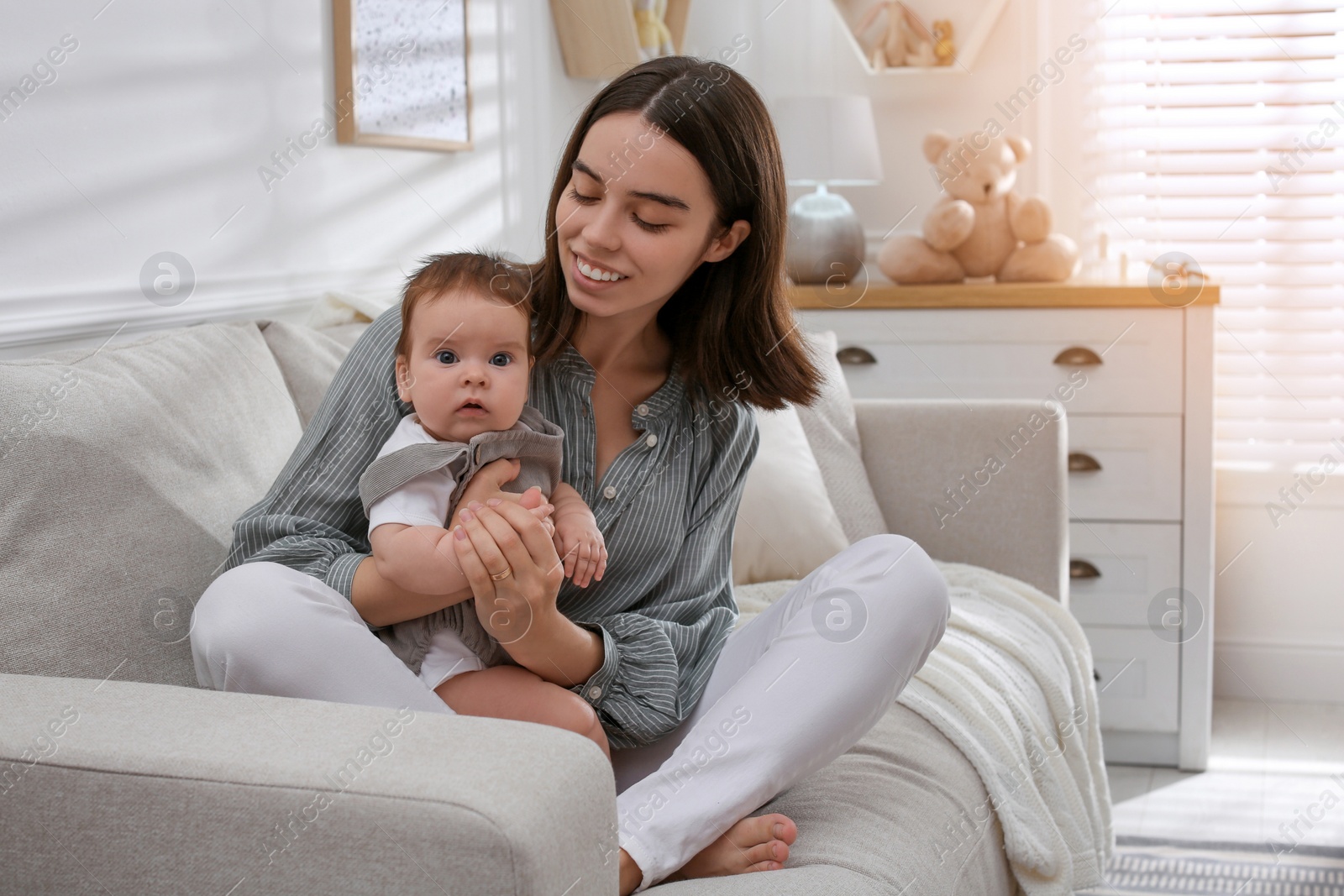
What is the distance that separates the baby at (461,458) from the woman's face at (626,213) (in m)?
0.10

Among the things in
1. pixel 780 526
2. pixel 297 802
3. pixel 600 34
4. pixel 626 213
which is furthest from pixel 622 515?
pixel 600 34

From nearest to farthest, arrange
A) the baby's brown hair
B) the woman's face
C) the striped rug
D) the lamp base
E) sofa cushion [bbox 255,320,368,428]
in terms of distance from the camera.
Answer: the baby's brown hair
the woman's face
sofa cushion [bbox 255,320,368,428]
the striped rug
the lamp base

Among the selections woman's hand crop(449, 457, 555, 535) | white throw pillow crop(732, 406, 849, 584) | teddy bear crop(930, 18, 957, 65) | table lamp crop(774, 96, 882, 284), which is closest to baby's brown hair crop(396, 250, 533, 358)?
woman's hand crop(449, 457, 555, 535)

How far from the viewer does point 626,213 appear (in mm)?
1201

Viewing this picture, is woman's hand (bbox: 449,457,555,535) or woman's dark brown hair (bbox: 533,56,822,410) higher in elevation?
woman's dark brown hair (bbox: 533,56,822,410)

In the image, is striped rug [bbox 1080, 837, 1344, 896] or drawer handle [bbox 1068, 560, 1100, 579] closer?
striped rug [bbox 1080, 837, 1344, 896]

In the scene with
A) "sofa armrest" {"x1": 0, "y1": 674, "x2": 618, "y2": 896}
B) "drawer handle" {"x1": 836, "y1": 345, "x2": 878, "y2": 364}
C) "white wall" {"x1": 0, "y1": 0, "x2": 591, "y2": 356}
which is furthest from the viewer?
"drawer handle" {"x1": 836, "y1": 345, "x2": 878, "y2": 364}

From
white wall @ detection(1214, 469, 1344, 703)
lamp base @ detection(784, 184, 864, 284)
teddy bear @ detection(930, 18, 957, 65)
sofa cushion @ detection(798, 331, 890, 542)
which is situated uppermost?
teddy bear @ detection(930, 18, 957, 65)

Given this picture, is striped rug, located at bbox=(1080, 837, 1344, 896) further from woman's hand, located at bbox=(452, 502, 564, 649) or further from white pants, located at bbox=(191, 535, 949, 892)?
woman's hand, located at bbox=(452, 502, 564, 649)

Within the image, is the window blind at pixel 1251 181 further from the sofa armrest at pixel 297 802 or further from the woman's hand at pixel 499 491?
the sofa armrest at pixel 297 802

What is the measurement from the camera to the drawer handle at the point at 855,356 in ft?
8.69

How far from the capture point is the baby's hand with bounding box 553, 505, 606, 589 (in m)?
1.07

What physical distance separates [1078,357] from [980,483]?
60cm

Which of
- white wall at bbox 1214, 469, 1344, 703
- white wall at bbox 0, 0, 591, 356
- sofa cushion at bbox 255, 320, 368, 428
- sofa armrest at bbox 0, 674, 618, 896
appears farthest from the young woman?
white wall at bbox 1214, 469, 1344, 703
